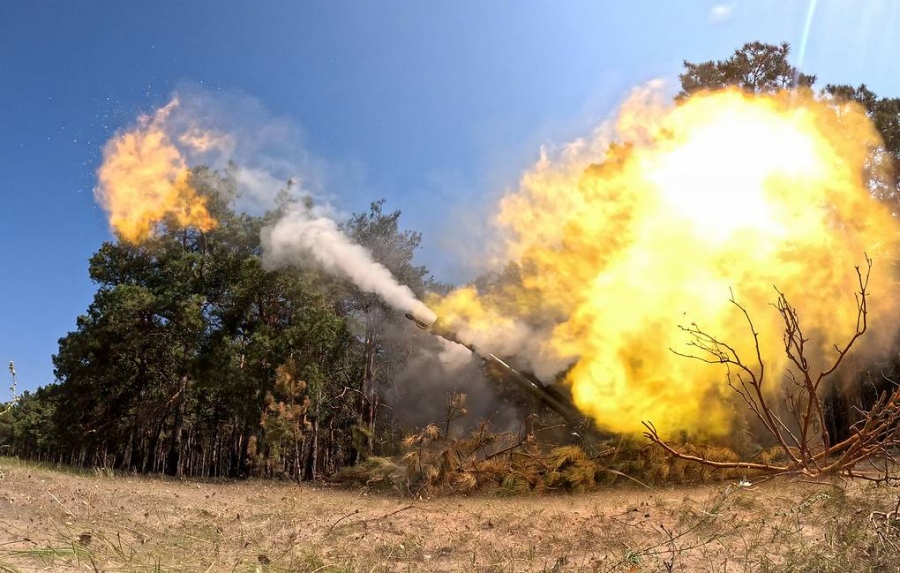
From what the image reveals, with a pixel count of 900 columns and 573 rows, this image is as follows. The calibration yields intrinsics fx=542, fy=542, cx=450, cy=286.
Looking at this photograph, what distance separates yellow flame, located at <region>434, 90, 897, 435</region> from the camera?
11766mm

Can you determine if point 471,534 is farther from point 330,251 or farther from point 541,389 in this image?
point 330,251

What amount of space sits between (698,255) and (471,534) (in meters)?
8.02

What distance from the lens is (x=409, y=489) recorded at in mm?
12648

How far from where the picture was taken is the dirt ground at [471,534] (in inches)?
195

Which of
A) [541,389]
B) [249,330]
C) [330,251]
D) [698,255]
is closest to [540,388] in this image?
[541,389]

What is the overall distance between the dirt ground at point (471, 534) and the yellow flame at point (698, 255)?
2989 millimetres

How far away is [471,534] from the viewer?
23.9 ft

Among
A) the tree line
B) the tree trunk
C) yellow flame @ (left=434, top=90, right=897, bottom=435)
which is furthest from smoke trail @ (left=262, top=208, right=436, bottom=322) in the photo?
the tree trunk

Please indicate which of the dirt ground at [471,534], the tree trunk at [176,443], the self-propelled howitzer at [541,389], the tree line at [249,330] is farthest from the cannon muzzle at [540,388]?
the tree trunk at [176,443]

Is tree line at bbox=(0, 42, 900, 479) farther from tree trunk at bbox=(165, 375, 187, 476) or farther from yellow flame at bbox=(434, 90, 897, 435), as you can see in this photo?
yellow flame at bbox=(434, 90, 897, 435)

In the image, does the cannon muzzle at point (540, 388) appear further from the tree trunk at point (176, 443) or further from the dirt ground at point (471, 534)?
the tree trunk at point (176, 443)

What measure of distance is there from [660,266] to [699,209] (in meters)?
1.50

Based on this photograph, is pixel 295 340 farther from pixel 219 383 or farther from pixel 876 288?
pixel 876 288

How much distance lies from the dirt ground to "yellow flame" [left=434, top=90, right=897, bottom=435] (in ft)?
9.81
